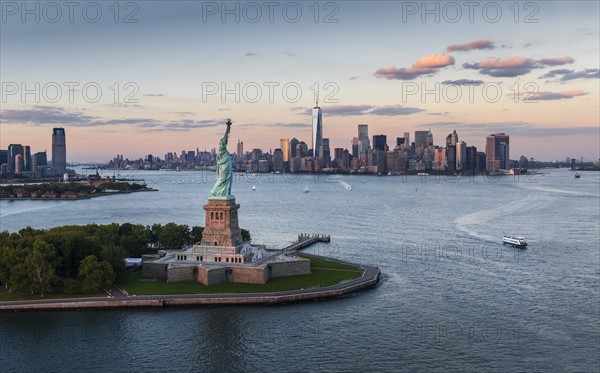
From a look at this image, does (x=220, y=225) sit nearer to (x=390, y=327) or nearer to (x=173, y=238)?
(x=173, y=238)

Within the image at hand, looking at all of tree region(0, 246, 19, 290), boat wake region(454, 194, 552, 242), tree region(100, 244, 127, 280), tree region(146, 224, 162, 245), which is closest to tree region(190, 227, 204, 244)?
tree region(146, 224, 162, 245)

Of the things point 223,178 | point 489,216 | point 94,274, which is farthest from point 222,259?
point 489,216

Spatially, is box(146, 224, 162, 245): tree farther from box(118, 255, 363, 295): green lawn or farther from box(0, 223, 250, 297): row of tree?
box(118, 255, 363, 295): green lawn

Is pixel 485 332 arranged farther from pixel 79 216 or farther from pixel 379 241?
pixel 79 216

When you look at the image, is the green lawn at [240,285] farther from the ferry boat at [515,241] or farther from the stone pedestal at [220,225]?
the ferry boat at [515,241]

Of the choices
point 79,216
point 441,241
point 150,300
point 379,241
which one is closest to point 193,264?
point 150,300

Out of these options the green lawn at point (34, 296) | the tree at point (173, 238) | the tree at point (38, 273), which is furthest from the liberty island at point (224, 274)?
the tree at point (173, 238)
